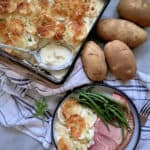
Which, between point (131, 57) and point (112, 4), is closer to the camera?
point (131, 57)

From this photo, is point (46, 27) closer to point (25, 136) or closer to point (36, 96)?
point (36, 96)

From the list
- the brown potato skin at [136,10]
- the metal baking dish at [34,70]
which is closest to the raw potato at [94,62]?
the metal baking dish at [34,70]

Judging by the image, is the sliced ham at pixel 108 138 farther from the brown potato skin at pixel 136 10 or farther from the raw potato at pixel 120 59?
the brown potato skin at pixel 136 10

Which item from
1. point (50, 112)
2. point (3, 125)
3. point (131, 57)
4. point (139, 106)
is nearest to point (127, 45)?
point (131, 57)

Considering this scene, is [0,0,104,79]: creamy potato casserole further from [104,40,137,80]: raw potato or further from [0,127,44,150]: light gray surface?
[0,127,44,150]: light gray surface

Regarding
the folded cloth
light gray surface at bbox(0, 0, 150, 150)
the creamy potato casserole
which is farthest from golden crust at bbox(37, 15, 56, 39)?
light gray surface at bbox(0, 0, 150, 150)

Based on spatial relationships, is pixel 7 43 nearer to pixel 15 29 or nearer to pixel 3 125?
pixel 15 29
